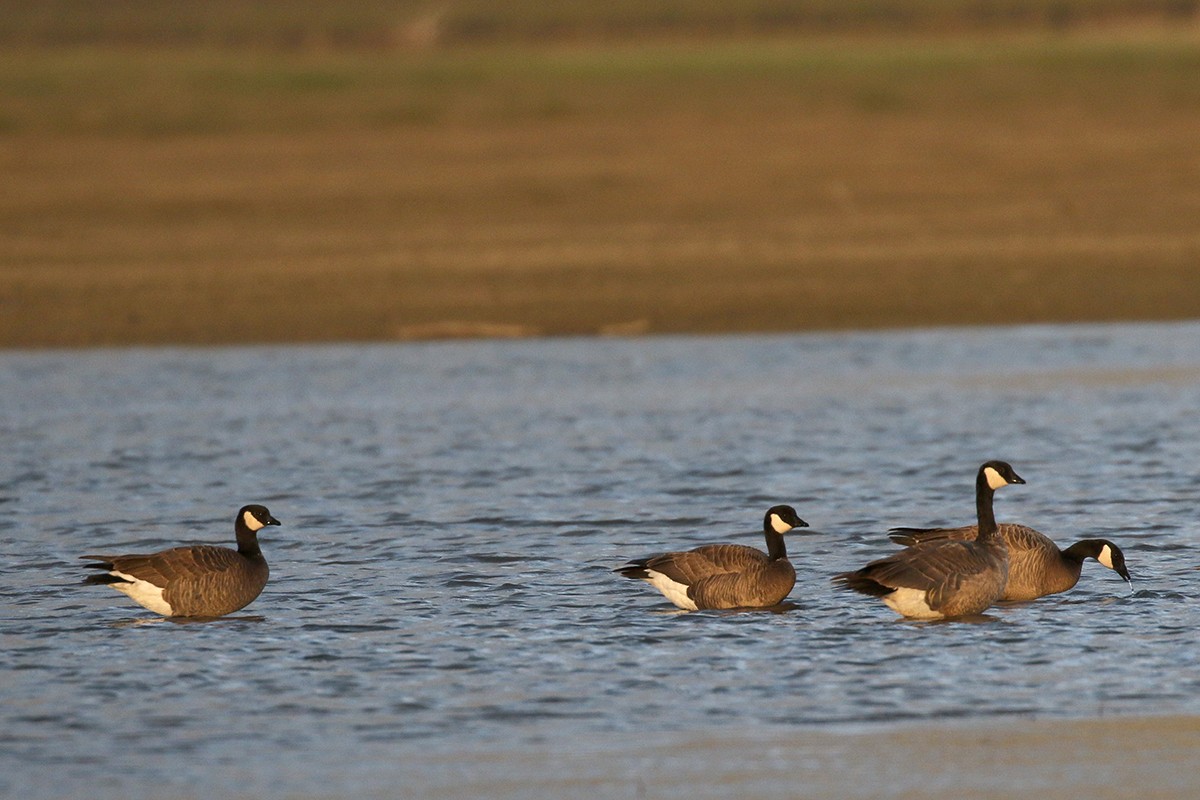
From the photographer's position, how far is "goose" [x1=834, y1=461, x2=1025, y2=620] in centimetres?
873

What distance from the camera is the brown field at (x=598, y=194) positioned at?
19312mm

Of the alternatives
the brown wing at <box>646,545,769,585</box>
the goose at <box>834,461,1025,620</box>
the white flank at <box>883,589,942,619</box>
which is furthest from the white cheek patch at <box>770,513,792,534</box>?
the white flank at <box>883,589,942,619</box>

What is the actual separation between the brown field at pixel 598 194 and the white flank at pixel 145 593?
9345 mm

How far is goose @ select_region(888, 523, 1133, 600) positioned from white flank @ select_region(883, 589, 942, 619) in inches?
25.3

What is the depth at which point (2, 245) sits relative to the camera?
22.1m

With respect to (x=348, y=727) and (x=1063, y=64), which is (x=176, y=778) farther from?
(x=1063, y=64)

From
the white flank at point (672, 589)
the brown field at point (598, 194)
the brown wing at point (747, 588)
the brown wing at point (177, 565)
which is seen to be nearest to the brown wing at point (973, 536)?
the brown wing at point (747, 588)

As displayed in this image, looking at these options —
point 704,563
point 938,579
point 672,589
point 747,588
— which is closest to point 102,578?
point 672,589

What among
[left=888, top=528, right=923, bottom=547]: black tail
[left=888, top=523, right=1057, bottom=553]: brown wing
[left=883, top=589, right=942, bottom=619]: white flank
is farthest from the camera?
[left=888, top=528, right=923, bottom=547]: black tail

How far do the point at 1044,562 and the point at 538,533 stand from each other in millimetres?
2869

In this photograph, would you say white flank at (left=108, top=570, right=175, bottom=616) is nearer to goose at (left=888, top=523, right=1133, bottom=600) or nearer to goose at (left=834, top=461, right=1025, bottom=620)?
goose at (left=834, top=461, right=1025, bottom=620)

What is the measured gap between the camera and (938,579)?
8766mm

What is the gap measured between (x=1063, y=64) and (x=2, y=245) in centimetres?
1851

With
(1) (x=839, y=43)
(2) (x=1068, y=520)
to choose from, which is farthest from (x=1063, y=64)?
(2) (x=1068, y=520)
